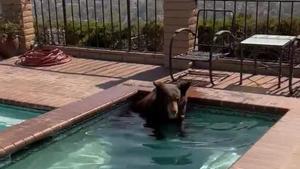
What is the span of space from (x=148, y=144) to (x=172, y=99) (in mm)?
595

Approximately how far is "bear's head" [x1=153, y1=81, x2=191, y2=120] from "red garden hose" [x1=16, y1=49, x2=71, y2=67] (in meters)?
3.59

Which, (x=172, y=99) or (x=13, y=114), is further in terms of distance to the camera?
(x=13, y=114)

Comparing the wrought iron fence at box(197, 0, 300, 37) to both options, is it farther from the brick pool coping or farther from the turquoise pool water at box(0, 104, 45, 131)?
the turquoise pool water at box(0, 104, 45, 131)

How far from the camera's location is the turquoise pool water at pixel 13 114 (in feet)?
20.2

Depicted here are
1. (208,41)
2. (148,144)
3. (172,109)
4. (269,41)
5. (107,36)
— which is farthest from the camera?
(107,36)

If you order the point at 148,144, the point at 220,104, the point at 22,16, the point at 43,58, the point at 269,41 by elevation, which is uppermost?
the point at 22,16

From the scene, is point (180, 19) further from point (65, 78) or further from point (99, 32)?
point (99, 32)

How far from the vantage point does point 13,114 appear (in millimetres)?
6375

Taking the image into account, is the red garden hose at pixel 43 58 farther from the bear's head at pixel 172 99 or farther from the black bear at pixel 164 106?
the bear's head at pixel 172 99

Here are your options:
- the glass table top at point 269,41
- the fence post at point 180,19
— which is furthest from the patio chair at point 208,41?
the glass table top at point 269,41

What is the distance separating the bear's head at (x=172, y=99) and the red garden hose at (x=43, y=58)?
3589mm

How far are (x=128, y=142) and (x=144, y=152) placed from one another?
27 centimetres

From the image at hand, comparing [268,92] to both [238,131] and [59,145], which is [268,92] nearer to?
[238,131]

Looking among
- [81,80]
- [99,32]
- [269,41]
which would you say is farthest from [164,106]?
[99,32]
